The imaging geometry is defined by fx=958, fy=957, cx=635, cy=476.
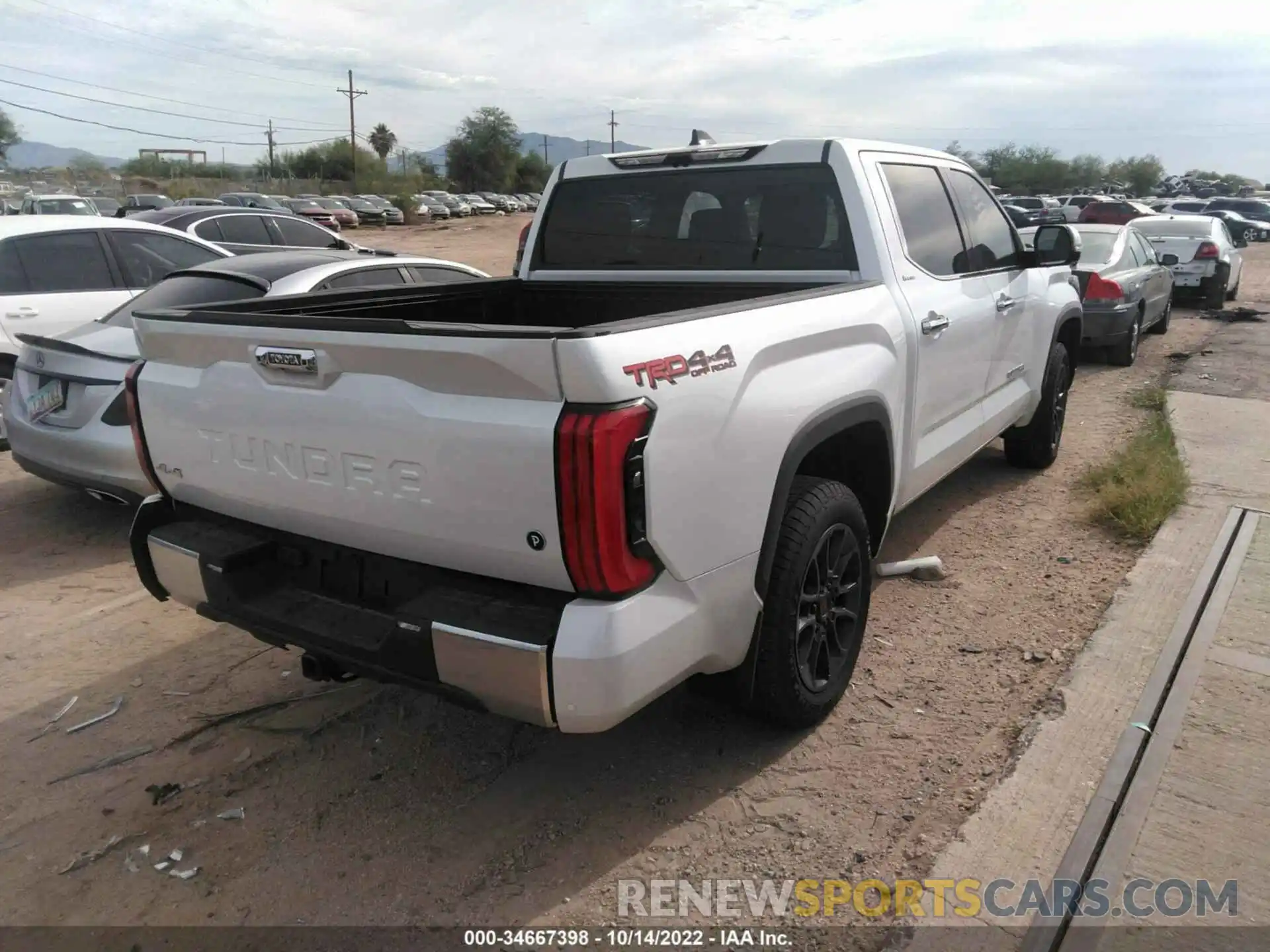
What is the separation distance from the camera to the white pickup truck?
90.7 inches

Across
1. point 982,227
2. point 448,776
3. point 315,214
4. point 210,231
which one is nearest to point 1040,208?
point 315,214

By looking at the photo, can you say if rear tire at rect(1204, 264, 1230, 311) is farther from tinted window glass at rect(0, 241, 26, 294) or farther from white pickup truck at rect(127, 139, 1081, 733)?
tinted window glass at rect(0, 241, 26, 294)

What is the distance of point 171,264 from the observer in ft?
25.7

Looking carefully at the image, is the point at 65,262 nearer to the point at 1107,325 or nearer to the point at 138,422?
the point at 138,422

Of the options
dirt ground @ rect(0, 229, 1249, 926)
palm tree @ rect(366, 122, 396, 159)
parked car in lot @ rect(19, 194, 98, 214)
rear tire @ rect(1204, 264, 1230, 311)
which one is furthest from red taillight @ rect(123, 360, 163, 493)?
palm tree @ rect(366, 122, 396, 159)

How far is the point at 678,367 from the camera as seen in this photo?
7.97 feet

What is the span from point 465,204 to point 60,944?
60.9 m

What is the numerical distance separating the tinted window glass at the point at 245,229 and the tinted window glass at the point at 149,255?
491cm

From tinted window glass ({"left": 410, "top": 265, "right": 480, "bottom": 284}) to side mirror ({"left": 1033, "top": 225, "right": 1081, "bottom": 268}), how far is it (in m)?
3.67

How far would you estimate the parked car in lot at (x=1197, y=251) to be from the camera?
14773 mm

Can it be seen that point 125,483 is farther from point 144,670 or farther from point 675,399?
point 675,399

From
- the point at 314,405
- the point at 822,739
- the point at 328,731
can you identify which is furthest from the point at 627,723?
the point at 314,405

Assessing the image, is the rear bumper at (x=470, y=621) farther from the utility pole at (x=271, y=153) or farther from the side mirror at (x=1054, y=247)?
the utility pole at (x=271, y=153)

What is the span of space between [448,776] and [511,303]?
2.34m
